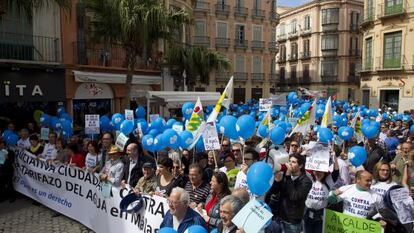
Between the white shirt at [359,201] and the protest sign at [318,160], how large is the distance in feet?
1.28

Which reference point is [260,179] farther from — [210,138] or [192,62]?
[192,62]

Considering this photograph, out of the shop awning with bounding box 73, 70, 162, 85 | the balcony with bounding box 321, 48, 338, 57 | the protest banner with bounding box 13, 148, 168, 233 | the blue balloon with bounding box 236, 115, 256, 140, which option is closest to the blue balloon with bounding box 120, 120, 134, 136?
the protest banner with bounding box 13, 148, 168, 233

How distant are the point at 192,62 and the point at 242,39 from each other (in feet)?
73.1

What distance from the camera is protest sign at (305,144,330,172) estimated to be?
5.01 m

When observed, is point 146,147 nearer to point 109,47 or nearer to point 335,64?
point 109,47

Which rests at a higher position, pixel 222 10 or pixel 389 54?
pixel 222 10

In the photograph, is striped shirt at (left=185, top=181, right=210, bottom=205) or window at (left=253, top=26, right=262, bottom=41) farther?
window at (left=253, top=26, right=262, bottom=41)

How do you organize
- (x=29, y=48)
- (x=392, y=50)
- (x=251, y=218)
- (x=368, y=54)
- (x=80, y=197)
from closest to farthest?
1. (x=251, y=218)
2. (x=80, y=197)
3. (x=29, y=48)
4. (x=392, y=50)
5. (x=368, y=54)

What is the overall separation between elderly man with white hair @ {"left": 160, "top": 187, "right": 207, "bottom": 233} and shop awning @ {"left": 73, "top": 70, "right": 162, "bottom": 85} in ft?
40.8

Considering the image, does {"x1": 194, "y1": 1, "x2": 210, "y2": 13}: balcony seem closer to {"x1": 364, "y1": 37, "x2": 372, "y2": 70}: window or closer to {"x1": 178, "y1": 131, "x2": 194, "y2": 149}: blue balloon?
{"x1": 364, "y1": 37, "x2": 372, "y2": 70}: window

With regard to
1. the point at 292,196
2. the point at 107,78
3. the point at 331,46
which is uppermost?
the point at 331,46

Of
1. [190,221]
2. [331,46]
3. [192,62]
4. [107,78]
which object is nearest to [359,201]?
[190,221]

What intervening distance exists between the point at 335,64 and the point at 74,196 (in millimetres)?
45719

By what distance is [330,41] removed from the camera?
48.1 meters
